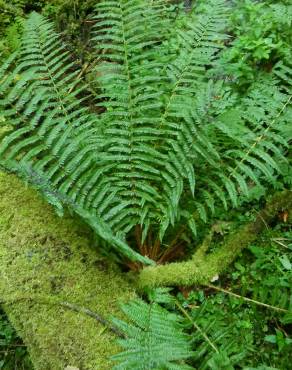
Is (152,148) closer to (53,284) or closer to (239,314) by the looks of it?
(53,284)

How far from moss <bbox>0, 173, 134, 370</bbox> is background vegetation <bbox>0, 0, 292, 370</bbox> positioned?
33 centimetres

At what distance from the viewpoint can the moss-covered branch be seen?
8.80 feet

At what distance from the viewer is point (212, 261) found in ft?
8.95

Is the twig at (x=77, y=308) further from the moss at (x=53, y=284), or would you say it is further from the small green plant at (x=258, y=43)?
the small green plant at (x=258, y=43)

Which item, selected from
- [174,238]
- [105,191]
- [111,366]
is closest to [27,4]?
[105,191]

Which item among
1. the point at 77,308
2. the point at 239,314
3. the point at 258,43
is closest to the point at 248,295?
the point at 239,314

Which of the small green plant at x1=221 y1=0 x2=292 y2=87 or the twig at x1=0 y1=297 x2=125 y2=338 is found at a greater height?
the small green plant at x1=221 y1=0 x2=292 y2=87

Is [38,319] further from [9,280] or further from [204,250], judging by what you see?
[204,250]

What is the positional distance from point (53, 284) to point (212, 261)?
0.96 meters

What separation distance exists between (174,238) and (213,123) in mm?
825

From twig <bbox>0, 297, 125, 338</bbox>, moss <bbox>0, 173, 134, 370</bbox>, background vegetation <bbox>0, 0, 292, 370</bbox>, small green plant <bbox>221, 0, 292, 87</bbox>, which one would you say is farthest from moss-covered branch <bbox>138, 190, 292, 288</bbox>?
small green plant <bbox>221, 0, 292, 87</bbox>

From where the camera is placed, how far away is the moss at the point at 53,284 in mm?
2297

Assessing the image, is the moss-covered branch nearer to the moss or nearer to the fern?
the moss

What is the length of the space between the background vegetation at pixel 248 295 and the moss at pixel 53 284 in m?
0.33
